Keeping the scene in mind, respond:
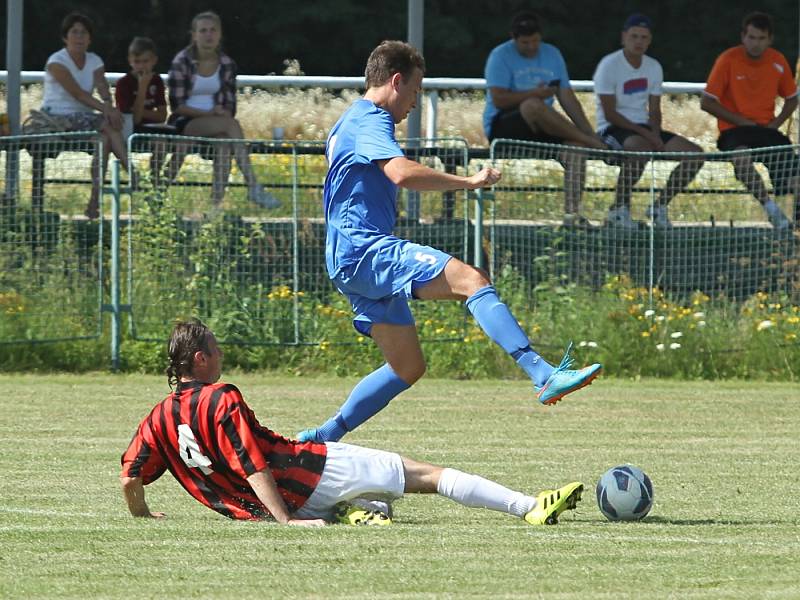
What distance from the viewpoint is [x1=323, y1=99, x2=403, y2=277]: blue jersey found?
25.6 feet

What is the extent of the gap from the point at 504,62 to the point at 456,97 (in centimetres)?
995

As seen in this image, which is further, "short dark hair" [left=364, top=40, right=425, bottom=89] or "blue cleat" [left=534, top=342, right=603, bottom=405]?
"short dark hair" [left=364, top=40, right=425, bottom=89]

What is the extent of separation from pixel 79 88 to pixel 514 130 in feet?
12.5

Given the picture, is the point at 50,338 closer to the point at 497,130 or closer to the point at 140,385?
the point at 140,385

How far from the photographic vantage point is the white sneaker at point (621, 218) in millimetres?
13953

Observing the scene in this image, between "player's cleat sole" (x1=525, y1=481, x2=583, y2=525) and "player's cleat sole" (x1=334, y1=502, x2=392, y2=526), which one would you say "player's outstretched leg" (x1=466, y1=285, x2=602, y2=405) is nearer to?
"player's cleat sole" (x1=525, y1=481, x2=583, y2=525)

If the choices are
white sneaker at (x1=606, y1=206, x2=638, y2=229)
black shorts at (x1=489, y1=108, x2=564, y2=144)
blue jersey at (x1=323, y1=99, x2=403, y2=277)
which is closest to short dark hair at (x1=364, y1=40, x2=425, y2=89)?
blue jersey at (x1=323, y1=99, x2=403, y2=277)

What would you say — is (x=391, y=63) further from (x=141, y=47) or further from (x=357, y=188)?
(x=141, y=47)

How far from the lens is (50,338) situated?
13.9m

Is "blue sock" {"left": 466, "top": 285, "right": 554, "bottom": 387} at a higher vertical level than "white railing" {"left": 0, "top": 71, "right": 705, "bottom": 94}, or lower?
lower

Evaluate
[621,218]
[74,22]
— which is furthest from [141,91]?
[621,218]

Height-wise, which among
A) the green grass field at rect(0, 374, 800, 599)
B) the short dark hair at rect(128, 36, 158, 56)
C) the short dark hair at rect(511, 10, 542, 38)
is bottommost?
the green grass field at rect(0, 374, 800, 599)

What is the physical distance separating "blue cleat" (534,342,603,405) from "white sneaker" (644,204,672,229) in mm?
6723

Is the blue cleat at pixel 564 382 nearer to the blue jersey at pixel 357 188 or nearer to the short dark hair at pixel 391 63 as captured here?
the blue jersey at pixel 357 188
